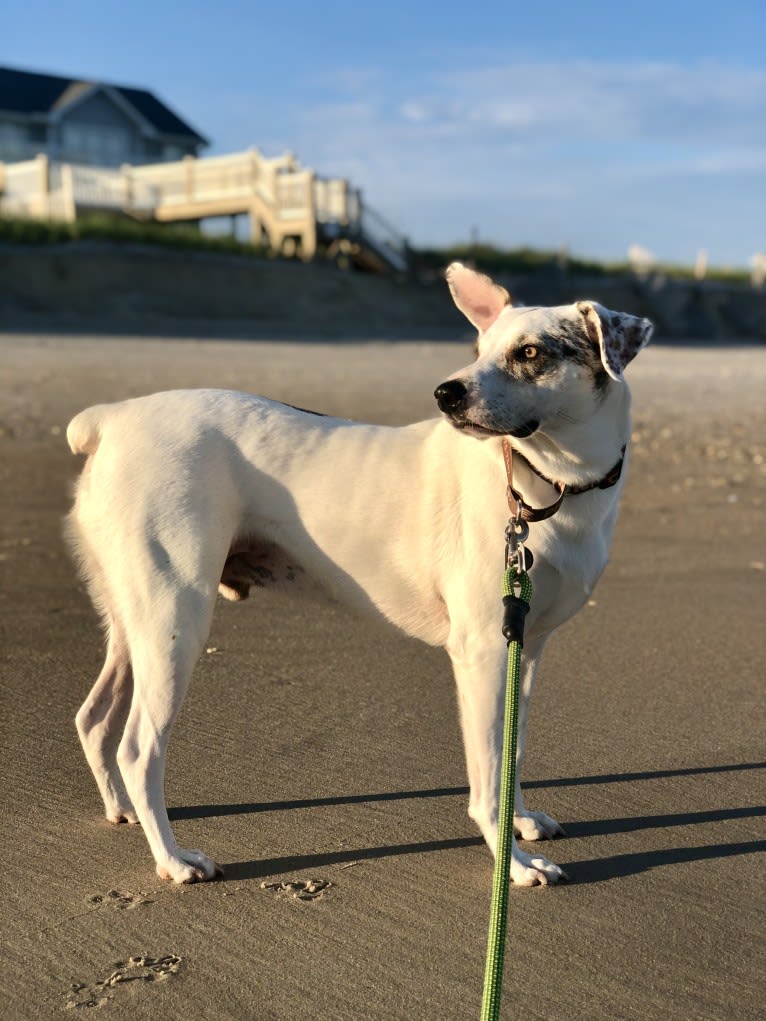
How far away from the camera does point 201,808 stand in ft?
13.7

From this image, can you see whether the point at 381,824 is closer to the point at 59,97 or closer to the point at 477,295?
the point at 477,295

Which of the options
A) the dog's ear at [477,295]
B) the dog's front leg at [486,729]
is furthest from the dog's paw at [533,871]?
the dog's ear at [477,295]

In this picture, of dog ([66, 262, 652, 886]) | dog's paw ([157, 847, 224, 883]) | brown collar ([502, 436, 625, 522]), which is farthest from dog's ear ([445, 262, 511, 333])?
dog's paw ([157, 847, 224, 883])

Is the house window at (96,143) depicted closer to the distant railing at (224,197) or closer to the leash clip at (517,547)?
the distant railing at (224,197)

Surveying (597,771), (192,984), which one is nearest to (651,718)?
(597,771)

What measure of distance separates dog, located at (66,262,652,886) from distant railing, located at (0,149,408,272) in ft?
99.9

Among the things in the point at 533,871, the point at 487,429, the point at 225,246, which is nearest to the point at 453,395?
the point at 487,429

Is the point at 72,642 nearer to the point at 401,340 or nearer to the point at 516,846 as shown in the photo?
the point at 516,846

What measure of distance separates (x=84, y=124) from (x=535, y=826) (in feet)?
175

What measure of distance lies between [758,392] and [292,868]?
54.4 feet

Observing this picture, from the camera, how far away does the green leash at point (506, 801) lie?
2742 millimetres

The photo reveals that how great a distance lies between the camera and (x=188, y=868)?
3.63m

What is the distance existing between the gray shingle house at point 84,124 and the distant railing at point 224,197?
16.0m

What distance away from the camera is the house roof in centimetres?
5094
